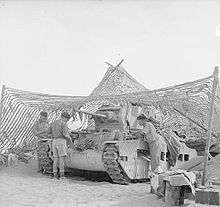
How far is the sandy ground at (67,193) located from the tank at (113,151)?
→ 0.47 m

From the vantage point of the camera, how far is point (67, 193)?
9.02 m

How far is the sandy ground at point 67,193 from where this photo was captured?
764cm

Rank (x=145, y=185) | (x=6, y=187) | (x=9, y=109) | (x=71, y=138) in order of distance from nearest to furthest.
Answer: (x=6, y=187) < (x=145, y=185) < (x=71, y=138) < (x=9, y=109)

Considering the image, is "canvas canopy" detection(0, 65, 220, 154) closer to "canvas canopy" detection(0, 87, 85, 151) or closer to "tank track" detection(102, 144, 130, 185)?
"canvas canopy" detection(0, 87, 85, 151)

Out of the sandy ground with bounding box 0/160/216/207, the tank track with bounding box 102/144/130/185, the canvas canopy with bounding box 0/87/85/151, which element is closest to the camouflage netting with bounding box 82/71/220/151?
the canvas canopy with bounding box 0/87/85/151

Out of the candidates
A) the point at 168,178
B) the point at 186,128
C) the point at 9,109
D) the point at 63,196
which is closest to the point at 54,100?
the point at 9,109

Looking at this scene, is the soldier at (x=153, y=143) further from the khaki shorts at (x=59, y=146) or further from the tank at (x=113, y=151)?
the khaki shorts at (x=59, y=146)

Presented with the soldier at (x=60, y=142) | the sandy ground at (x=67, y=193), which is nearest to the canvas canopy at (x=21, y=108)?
the soldier at (x=60, y=142)

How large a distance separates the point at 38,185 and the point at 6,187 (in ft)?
2.94

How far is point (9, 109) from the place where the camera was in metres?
16.8

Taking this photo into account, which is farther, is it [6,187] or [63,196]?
[6,187]

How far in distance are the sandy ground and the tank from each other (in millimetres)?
474

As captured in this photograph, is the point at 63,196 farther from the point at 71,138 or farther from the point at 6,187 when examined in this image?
the point at 71,138

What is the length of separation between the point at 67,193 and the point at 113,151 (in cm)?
232
